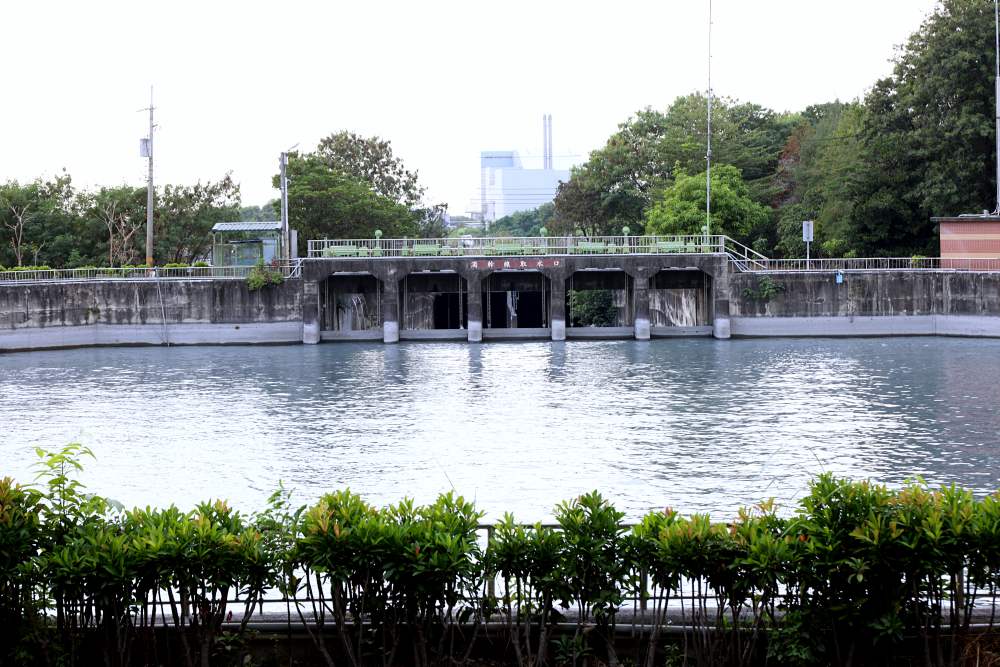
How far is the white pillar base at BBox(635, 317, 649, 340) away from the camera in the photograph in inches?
2520

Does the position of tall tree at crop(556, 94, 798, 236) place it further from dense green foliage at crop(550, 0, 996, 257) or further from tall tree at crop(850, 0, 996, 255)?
tall tree at crop(850, 0, 996, 255)

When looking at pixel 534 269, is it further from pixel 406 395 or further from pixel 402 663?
pixel 402 663

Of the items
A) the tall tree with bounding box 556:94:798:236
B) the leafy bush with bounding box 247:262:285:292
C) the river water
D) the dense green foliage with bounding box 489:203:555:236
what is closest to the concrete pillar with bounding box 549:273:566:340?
the river water

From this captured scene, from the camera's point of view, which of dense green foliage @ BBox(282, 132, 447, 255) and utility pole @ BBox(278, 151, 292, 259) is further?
dense green foliage @ BBox(282, 132, 447, 255)

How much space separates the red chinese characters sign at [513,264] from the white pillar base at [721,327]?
9.34m

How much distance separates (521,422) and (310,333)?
31028 mm

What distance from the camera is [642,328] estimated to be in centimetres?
6406

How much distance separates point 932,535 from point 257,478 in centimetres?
2020

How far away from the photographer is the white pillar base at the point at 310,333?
212ft

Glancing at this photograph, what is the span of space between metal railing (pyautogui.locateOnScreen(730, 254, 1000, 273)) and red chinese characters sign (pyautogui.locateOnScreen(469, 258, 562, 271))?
10313 millimetres

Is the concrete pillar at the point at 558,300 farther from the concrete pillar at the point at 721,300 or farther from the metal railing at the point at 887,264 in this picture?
the metal railing at the point at 887,264

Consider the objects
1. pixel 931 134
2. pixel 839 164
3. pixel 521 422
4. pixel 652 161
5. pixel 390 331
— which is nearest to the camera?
pixel 521 422

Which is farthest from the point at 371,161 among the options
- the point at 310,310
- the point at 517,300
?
the point at 310,310

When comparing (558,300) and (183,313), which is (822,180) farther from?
(183,313)
